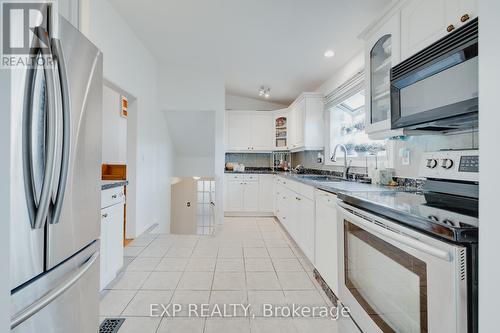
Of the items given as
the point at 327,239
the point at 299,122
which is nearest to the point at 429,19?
the point at 327,239

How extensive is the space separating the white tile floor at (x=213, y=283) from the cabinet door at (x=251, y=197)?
1377 millimetres

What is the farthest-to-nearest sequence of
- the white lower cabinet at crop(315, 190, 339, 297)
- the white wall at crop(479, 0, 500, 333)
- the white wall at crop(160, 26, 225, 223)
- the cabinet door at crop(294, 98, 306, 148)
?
the white wall at crop(160, 26, 225, 223) → the cabinet door at crop(294, 98, 306, 148) → the white lower cabinet at crop(315, 190, 339, 297) → the white wall at crop(479, 0, 500, 333)

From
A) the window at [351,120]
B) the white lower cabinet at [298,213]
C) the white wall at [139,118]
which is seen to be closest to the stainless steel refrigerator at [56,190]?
the white wall at [139,118]

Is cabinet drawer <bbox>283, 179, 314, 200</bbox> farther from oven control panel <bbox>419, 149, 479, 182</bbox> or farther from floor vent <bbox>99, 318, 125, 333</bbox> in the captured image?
floor vent <bbox>99, 318, 125, 333</bbox>

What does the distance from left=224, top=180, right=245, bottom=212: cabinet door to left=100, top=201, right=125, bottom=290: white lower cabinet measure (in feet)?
9.18

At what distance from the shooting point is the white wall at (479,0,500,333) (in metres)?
0.61

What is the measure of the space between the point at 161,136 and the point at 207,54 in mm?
1666

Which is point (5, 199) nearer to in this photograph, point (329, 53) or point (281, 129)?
point (329, 53)

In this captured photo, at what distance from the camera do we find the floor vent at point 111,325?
164cm

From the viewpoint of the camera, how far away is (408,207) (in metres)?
1.14

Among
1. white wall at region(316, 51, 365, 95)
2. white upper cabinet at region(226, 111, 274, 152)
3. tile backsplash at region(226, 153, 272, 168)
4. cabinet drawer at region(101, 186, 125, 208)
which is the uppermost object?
white wall at region(316, 51, 365, 95)

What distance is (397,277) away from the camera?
1.10 metres

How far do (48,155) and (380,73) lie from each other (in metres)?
2.25

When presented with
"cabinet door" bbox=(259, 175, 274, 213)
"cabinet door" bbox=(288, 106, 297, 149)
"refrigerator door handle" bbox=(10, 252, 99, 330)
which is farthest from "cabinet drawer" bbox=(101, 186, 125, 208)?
"cabinet door" bbox=(288, 106, 297, 149)
